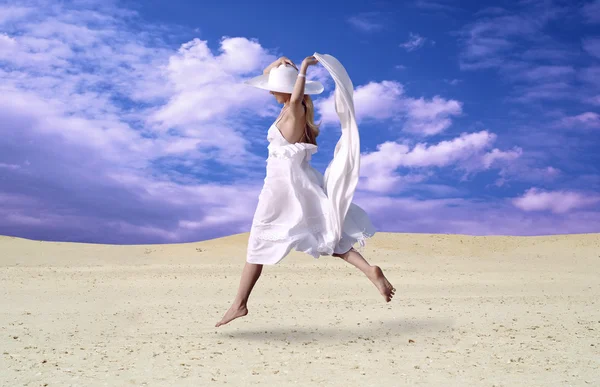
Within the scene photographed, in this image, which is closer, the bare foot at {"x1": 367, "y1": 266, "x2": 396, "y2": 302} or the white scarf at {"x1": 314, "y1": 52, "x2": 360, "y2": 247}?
the bare foot at {"x1": 367, "y1": 266, "x2": 396, "y2": 302}

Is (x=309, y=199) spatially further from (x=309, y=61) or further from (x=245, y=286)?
(x=309, y=61)

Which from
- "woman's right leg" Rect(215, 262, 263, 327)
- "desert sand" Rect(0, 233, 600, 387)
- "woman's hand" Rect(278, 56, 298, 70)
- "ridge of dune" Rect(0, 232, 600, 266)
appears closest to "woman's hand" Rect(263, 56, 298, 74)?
"woman's hand" Rect(278, 56, 298, 70)

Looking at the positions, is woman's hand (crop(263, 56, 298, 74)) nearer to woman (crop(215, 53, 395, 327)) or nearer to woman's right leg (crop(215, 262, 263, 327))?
woman (crop(215, 53, 395, 327))

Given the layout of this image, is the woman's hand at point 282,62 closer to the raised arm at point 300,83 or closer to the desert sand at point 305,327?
the raised arm at point 300,83

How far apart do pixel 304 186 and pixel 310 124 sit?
0.57 m

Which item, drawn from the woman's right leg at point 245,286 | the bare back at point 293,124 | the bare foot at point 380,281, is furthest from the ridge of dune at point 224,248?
the bare foot at point 380,281

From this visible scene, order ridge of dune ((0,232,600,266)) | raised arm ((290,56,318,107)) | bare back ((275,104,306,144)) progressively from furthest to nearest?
ridge of dune ((0,232,600,266)) → bare back ((275,104,306,144)) → raised arm ((290,56,318,107))

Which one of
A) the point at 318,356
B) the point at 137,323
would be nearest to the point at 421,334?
the point at 318,356

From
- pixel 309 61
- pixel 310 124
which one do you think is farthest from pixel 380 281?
pixel 309 61

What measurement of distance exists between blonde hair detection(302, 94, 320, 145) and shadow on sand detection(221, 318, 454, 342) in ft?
6.15

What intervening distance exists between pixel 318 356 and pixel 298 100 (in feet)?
7.06

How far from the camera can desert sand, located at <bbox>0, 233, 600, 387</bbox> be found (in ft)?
14.7

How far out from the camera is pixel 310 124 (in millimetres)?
5602

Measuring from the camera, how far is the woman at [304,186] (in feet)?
17.7
